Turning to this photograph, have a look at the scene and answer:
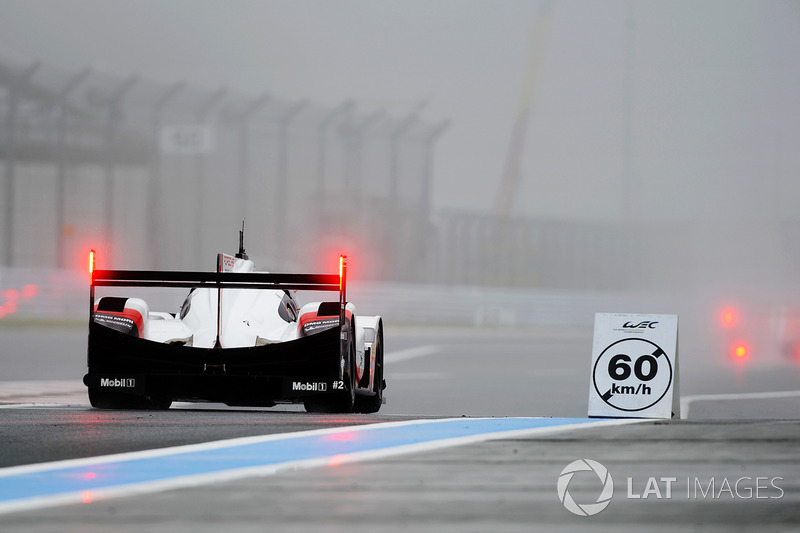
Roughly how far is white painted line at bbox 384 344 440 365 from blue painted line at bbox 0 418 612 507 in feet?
40.3

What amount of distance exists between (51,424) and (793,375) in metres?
13.0

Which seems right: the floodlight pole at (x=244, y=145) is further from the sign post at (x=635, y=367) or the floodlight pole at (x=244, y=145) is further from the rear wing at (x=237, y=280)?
the sign post at (x=635, y=367)

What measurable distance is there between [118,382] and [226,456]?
119 inches

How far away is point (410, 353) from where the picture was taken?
21234 millimetres

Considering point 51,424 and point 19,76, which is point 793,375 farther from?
point 19,76

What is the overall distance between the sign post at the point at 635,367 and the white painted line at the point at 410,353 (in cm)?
1101

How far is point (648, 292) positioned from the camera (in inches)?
1617

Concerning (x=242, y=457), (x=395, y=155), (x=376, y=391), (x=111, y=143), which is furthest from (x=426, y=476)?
(x=395, y=155)

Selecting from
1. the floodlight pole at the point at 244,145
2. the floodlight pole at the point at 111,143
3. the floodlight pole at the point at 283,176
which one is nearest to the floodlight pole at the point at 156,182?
the floodlight pole at the point at 111,143

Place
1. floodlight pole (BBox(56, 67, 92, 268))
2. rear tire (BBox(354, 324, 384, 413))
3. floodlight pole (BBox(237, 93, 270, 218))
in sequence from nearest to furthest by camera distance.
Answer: rear tire (BBox(354, 324, 384, 413)) < floodlight pole (BBox(56, 67, 92, 268)) < floodlight pole (BBox(237, 93, 270, 218))

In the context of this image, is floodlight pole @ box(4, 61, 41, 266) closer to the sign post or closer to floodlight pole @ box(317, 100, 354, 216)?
floodlight pole @ box(317, 100, 354, 216)

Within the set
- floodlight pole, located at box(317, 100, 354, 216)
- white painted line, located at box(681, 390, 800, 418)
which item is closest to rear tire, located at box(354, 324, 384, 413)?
white painted line, located at box(681, 390, 800, 418)

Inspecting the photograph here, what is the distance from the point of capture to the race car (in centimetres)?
807

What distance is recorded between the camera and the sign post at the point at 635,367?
779 cm
